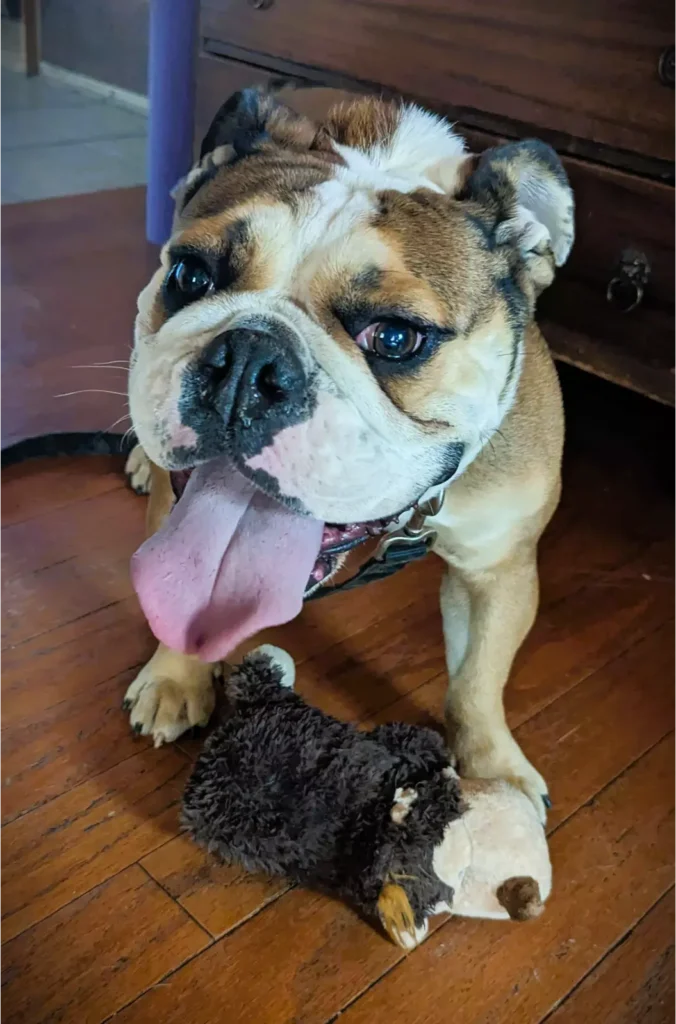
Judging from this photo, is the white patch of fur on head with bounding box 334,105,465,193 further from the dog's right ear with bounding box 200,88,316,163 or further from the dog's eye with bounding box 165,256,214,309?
the dog's eye with bounding box 165,256,214,309

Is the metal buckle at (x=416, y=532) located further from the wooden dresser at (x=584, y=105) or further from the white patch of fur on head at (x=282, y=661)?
the wooden dresser at (x=584, y=105)

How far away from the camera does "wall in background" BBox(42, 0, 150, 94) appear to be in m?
4.91

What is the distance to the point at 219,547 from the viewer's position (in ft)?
3.66

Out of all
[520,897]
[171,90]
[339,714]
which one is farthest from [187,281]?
[171,90]

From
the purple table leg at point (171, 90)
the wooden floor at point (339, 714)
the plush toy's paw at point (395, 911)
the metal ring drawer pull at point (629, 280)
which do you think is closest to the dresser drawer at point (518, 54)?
the metal ring drawer pull at point (629, 280)

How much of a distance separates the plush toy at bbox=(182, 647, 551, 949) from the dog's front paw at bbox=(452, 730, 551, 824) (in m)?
0.12

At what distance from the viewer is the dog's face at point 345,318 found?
38.7 inches

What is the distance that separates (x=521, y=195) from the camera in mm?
1177

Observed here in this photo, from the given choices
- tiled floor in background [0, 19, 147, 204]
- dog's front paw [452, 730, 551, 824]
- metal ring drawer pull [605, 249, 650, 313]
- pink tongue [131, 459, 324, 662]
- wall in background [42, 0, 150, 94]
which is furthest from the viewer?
wall in background [42, 0, 150, 94]

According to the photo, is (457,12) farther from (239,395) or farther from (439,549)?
(239,395)

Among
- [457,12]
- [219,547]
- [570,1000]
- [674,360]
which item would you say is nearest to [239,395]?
[219,547]

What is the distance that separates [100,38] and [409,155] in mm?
4727

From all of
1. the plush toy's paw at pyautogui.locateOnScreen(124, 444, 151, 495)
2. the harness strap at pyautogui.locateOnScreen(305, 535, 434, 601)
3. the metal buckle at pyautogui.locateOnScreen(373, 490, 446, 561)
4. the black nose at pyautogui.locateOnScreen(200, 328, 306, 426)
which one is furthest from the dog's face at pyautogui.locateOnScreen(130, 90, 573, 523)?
the plush toy's paw at pyautogui.locateOnScreen(124, 444, 151, 495)

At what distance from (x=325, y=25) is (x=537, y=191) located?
130 cm
